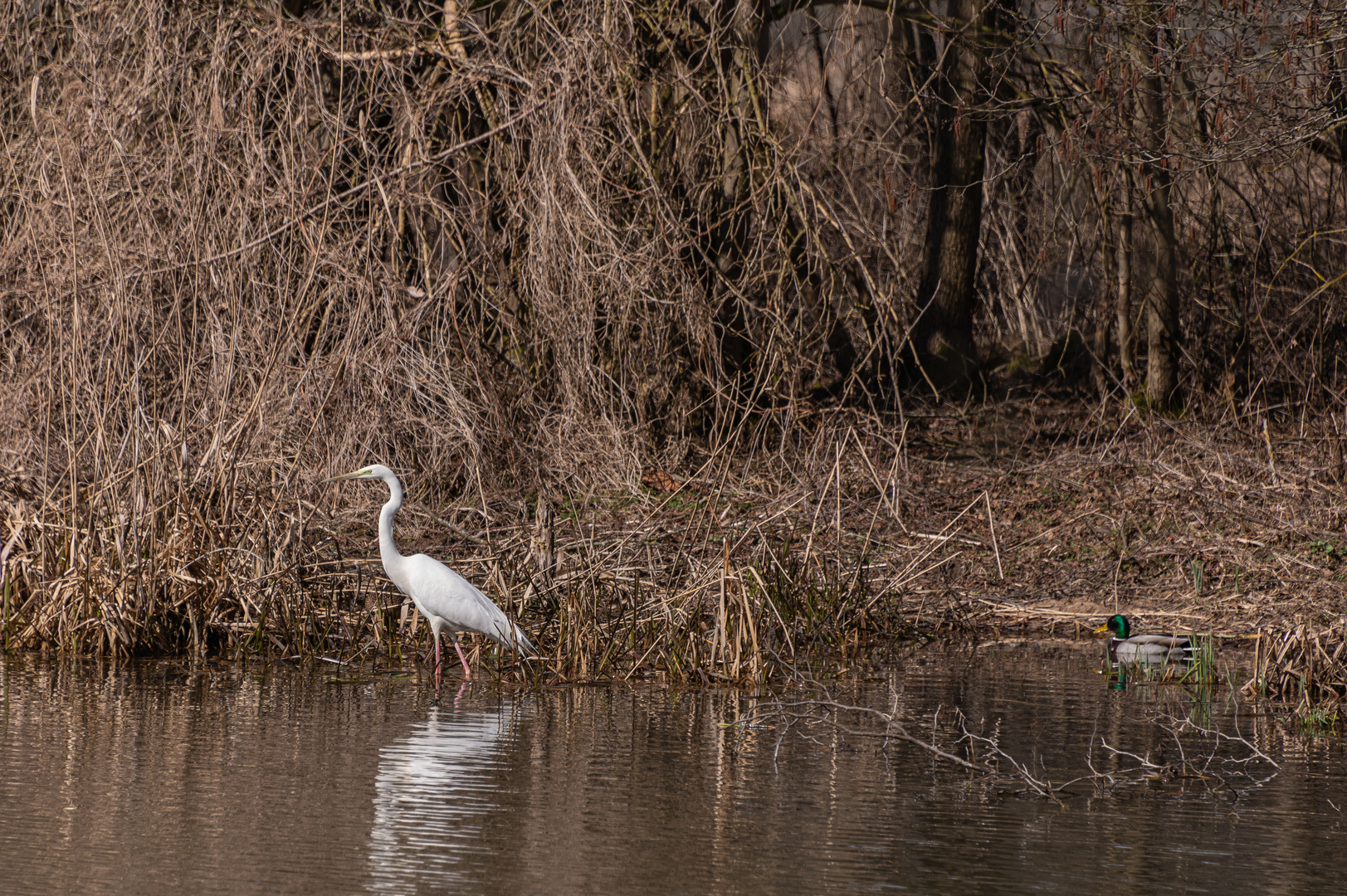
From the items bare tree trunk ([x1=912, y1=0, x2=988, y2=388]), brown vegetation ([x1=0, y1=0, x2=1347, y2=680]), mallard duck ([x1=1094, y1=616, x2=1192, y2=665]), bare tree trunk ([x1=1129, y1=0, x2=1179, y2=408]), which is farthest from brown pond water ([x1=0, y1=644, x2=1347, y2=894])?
bare tree trunk ([x1=912, y1=0, x2=988, y2=388])

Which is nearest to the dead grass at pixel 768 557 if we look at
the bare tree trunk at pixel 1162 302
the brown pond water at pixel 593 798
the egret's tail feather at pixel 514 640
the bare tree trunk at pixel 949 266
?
the egret's tail feather at pixel 514 640

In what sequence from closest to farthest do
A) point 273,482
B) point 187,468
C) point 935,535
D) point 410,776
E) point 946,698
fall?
point 410,776, point 946,698, point 187,468, point 273,482, point 935,535

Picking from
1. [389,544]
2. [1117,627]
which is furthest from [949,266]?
[389,544]

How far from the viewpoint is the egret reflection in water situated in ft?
19.3

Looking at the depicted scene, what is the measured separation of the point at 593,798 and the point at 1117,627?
5741 millimetres

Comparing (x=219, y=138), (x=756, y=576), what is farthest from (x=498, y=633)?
(x=219, y=138)

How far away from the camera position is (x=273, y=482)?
37.9 ft

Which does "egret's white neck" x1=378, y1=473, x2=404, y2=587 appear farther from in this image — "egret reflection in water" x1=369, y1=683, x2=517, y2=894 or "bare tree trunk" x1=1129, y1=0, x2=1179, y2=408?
"bare tree trunk" x1=1129, y1=0, x2=1179, y2=408

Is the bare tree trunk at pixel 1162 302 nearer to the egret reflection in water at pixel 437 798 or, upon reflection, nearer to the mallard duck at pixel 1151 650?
the mallard duck at pixel 1151 650

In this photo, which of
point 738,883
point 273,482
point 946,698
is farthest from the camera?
point 273,482

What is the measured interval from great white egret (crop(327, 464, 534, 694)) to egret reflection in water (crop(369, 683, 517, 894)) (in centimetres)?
85

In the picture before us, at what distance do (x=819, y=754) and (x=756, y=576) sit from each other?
208 cm

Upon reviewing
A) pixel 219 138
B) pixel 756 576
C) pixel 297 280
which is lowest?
pixel 756 576

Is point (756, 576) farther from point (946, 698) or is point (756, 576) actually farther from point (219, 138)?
point (219, 138)
